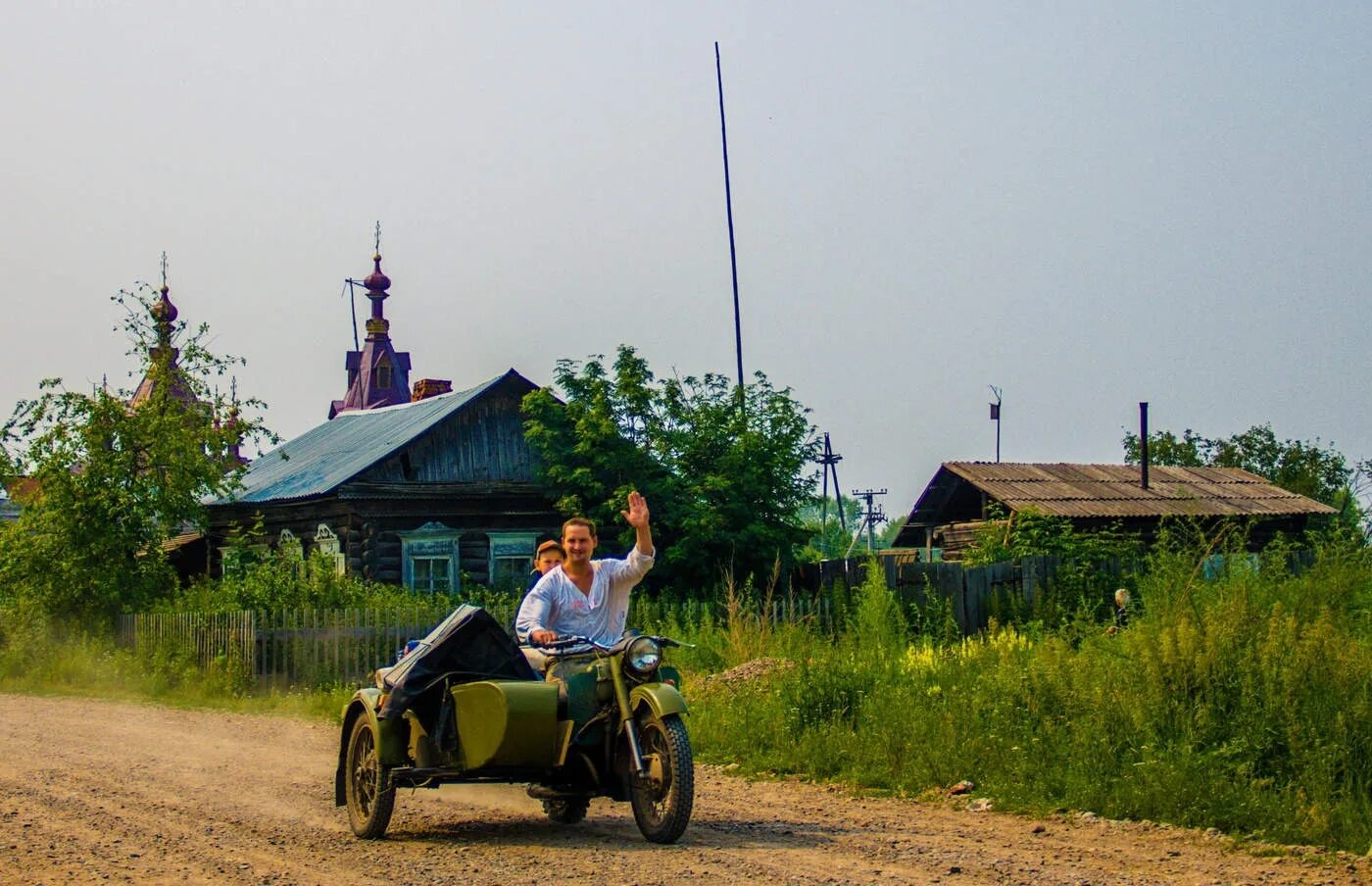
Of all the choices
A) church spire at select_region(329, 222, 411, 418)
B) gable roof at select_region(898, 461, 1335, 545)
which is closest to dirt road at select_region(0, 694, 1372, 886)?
gable roof at select_region(898, 461, 1335, 545)

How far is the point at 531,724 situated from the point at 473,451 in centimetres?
2192

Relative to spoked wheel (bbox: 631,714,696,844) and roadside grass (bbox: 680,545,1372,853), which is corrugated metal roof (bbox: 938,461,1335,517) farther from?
spoked wheel (bbox: 631,714,696,844)

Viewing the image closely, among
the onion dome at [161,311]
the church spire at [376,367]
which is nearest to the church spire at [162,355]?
the onion dome at [161,311]

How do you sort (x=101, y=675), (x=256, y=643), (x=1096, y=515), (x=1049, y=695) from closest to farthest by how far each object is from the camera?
(x=1049, y=695) → (x=256, y=643) → (x=101, y=675) → (x=1096, y=515)

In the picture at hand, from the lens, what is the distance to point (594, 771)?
25.9ft

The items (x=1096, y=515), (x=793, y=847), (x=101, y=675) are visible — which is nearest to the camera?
(x=793, y=847)

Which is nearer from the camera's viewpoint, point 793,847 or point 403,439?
point 793,847

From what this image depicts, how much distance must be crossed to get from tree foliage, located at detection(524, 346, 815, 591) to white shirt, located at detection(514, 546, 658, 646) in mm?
17496

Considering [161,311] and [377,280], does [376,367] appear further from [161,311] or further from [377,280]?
[161,311]

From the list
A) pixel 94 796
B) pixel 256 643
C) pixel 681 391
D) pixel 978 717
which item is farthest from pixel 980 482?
pixel 94 796

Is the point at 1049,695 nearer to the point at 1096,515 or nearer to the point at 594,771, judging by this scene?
the point at 594,771

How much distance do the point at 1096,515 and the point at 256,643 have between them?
18.3 m

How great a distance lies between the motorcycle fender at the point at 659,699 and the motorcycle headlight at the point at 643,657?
0.09 metres

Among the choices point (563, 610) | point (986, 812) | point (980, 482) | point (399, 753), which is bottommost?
point (986, 812)
